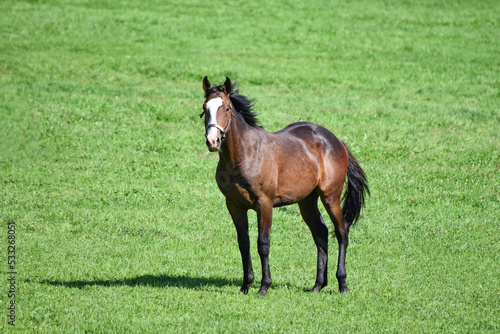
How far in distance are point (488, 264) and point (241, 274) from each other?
410 centimetres

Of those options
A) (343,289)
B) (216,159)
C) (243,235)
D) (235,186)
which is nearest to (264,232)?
(243,235)

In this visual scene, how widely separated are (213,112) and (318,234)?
2.83 m

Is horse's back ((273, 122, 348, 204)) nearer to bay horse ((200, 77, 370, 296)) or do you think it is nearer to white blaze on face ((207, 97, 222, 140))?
bay horse ((200, 77, 370, 296))

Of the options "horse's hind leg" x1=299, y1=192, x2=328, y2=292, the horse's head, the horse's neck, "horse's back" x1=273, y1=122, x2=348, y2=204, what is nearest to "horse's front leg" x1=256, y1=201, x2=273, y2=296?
"horse's back" x1=273, y1=122, x2=348, y2=204

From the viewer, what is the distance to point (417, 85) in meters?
21.8

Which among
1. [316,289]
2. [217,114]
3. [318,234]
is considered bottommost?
[316,289]

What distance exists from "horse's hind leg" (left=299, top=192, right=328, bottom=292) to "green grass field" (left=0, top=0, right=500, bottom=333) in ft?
0.68

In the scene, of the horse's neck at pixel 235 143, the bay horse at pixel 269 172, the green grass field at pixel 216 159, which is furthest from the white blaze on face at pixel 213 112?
the green grass field at pixel 216 159

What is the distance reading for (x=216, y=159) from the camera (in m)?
15.1

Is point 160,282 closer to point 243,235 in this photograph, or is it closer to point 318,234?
point 243,235

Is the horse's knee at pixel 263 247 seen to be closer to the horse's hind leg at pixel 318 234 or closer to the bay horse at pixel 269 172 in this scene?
the bay horse at pixel 269 172

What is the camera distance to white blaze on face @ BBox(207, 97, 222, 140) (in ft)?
22.7

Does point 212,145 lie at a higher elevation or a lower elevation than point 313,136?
higher

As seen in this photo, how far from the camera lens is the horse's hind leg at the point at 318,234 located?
8488mm
